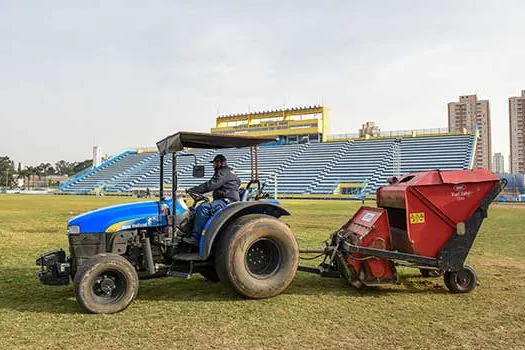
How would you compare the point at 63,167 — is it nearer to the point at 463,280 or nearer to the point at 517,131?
the point at 517,131

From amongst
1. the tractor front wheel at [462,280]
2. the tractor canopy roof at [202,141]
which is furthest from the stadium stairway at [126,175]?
the tractor front wheel at [462,280]

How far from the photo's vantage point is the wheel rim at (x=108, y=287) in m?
5.57

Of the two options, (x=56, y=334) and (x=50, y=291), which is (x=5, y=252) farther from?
(x=56, y=334)

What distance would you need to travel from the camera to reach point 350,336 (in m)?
4.69

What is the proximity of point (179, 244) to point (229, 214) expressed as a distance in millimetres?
778

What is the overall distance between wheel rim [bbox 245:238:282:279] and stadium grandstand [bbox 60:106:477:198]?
3837cm

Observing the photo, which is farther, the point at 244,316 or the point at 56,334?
the point at 244,316

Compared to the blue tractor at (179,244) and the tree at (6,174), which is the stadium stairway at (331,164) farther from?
the tree at (6,174)

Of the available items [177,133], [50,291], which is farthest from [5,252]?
[177,133]

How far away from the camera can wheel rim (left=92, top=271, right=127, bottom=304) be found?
5570 millimetres

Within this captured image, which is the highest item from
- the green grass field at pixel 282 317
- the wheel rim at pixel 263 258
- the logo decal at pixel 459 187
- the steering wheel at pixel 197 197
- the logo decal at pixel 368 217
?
the logo decal at pixel 459 187

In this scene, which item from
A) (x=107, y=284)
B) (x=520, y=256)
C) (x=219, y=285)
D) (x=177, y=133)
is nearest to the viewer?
(x=107, y=284)

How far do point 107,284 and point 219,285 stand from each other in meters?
1.84

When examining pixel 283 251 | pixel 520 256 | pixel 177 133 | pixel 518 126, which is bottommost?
pixel 520 256
